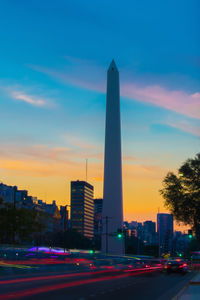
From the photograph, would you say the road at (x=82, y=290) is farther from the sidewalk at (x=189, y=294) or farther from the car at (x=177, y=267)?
the car at (x=177, y=267)

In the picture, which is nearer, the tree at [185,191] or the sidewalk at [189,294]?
the sidewalk at [189,294]

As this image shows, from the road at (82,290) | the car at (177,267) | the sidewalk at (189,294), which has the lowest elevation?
the car at (177,267)

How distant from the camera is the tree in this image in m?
43.1

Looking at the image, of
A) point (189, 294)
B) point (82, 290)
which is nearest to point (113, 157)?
point (82, 290)

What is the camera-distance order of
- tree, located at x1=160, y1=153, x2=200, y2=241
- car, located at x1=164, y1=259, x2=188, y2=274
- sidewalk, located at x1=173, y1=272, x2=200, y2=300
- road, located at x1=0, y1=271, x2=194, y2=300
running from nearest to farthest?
sidewalk, located at x1=173, y1=272, x2=200, y2=300 < road, located at x1=0, y1=271, x2=194, y2=300 < tree, located at x1=160, y1=153, x2=200, y2=241 < car, located at x1=164, y1=259, x2=188, y2=274

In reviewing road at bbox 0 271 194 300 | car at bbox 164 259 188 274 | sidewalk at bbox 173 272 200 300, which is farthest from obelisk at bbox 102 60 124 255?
sidewalk at bbox 173 272 200 300

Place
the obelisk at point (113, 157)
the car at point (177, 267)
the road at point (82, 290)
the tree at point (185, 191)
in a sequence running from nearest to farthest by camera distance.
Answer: the road at point (82, 290)
the tree at point (185, 191)
the car at point (177, 267)
the obelisk at point (113, 157)

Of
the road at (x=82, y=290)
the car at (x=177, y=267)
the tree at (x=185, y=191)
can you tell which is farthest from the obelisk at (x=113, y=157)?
the road at (x=82, y=290)

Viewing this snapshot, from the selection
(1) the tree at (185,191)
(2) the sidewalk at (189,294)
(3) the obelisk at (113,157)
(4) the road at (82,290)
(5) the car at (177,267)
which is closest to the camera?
(2) the sidewalk at (189,294)

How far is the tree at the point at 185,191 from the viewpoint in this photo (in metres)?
43.1

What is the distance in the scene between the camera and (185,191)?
4441cm

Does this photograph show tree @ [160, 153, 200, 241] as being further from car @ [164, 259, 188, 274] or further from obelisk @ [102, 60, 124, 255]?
obelisk @ [102, 60, 124, 255]

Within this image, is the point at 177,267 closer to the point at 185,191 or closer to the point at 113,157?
the point at 185,191

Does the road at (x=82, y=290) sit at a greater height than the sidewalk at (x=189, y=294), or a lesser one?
lesser
